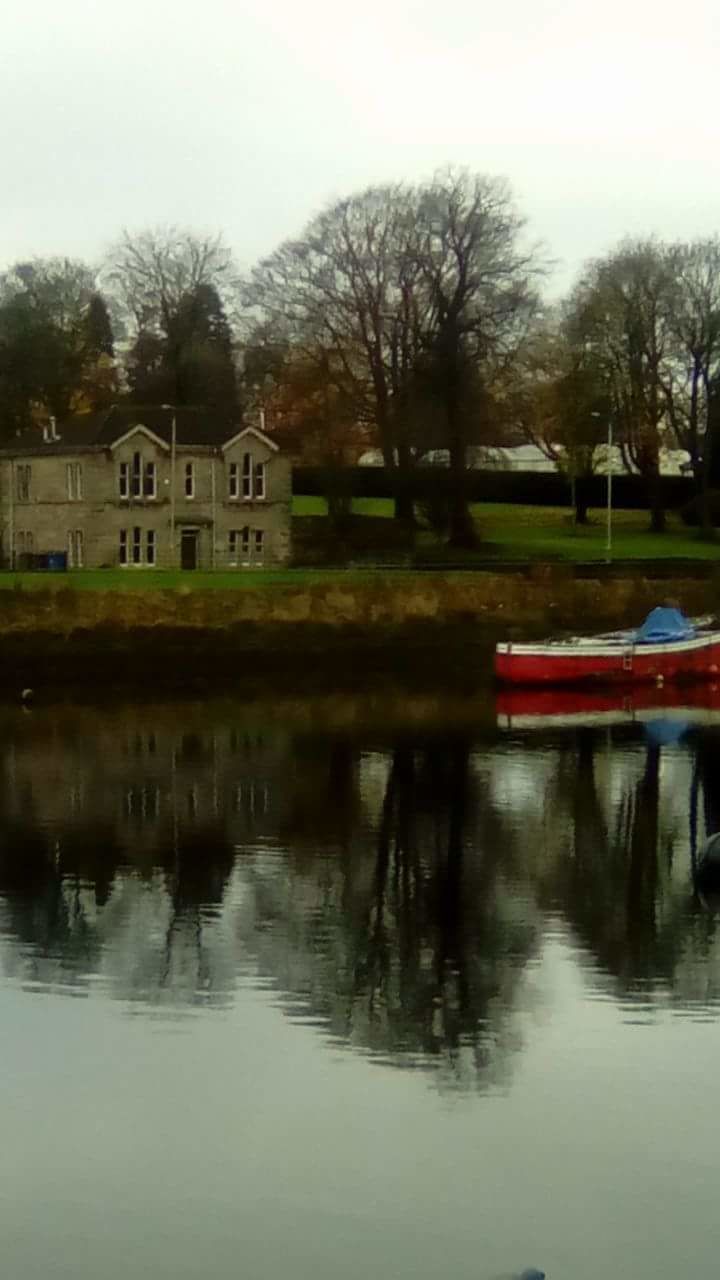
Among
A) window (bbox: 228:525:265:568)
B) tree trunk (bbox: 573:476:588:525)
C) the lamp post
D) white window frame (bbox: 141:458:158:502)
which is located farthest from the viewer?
tree trunk (bbox: 573:476:588:525)

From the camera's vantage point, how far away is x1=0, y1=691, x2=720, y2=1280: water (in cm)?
1096

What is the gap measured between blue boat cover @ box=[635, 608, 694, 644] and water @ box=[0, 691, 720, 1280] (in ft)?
46.1

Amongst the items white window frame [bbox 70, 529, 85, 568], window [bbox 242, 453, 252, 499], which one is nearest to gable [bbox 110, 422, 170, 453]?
window [bbox 242, 453, 252, 499]

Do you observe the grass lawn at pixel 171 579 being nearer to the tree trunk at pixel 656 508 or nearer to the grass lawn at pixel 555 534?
the grass lawn at pixel 555 534

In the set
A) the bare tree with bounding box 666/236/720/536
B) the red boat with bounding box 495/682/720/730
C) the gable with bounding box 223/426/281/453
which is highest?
the bare tree with bounding box 666/236/720/536

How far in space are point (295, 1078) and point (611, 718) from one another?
76.5 feet

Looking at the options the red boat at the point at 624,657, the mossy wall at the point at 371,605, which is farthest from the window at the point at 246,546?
the red boat at the point at 624,657

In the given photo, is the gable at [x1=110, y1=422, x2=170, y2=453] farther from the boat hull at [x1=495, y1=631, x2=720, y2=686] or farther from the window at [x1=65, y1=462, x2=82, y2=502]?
the boat hull at [x1=495, y1=631, x2=720, y2=686]

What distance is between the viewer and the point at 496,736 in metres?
32.8

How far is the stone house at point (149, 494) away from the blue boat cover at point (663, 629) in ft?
54.6

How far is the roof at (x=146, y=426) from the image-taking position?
54.8 metres

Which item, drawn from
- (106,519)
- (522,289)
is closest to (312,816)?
(106,519)

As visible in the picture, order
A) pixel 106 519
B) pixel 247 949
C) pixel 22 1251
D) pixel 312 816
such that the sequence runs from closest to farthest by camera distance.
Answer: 1. pixel 22 1251
2. pixel 247 949
3. pixel 312 816
4. pixel 106 519

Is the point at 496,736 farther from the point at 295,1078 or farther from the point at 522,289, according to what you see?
the point at 522,289
